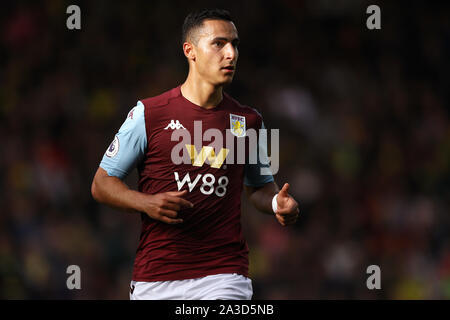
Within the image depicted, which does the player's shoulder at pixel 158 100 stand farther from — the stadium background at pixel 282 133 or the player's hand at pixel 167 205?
the stadium background at pixel 282 133

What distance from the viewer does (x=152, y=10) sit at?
10.2 meters

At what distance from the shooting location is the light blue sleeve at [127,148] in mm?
4121

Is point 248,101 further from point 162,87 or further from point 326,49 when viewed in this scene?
point 326,49

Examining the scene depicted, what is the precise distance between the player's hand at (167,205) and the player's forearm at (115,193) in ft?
0.33

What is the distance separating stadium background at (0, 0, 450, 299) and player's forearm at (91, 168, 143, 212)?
407 centimetres

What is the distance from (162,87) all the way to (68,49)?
54.9 inches

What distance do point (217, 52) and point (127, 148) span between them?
80 cm

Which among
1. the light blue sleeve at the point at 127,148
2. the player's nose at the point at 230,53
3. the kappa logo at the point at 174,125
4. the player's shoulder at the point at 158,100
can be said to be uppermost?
the player's nose at the point at 230,53

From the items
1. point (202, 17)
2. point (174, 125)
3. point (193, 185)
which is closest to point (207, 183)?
A: point (193, 185)

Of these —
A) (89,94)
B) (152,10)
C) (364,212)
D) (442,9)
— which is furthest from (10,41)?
(442,9)

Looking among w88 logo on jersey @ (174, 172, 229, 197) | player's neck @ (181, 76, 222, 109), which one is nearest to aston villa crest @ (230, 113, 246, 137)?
player's neck @ (181, 76, 222, 109)

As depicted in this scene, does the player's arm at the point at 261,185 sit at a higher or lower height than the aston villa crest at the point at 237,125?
lower

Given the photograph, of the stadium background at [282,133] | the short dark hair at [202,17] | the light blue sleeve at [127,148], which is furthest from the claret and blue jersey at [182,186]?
the stadium background at [282,133]

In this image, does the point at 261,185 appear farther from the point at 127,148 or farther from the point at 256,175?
the point at 127,148
